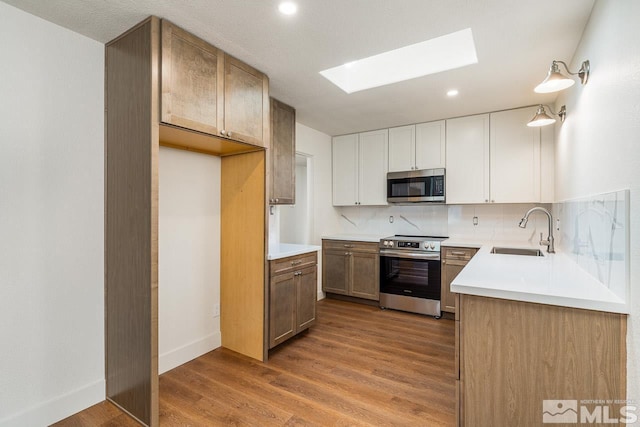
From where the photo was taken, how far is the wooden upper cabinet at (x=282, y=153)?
10.1 feet

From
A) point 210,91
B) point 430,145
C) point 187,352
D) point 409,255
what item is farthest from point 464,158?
point 187,352

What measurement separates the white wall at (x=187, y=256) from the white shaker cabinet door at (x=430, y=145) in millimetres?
2595

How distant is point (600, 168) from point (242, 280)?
2.65 m

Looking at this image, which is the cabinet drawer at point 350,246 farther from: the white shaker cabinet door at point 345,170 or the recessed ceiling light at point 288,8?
the recessed ceiling light at point 288,8

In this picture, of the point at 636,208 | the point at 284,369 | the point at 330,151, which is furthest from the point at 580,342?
the point at 330,151

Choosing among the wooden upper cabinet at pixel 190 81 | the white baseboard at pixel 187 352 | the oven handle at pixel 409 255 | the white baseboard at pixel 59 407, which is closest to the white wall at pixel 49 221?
the white baseboard at pixel 59 407

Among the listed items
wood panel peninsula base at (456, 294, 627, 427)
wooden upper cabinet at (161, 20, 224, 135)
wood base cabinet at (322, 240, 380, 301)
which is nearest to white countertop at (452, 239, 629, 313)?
wood panel peninsula base at (456, 294, 627, 427)

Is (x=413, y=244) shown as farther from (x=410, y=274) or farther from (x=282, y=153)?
(x=282, y=153)

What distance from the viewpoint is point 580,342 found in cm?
130

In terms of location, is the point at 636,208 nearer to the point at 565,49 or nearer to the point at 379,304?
the point at 565,49

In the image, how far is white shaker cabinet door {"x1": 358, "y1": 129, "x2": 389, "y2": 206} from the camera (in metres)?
4.29

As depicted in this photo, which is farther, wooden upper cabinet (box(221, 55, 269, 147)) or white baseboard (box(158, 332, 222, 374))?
white baseboard (box(158, 332, 222, 374))

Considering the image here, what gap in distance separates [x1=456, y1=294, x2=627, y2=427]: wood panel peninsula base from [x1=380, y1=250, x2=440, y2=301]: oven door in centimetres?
220

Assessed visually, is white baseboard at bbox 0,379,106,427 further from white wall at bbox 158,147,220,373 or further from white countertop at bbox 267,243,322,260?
white countertop at bbox 267,243,322,260
